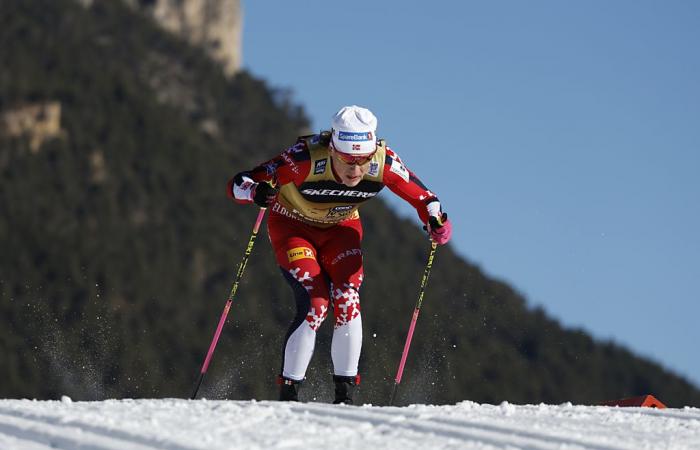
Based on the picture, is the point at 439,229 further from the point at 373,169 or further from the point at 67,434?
the point at 67,434

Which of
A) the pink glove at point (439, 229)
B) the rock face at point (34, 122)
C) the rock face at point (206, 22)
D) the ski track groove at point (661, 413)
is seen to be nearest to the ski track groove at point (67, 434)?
the ski track groove at point (661, 413)

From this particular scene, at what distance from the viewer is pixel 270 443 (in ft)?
17.3

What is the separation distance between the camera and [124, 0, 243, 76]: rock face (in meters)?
104

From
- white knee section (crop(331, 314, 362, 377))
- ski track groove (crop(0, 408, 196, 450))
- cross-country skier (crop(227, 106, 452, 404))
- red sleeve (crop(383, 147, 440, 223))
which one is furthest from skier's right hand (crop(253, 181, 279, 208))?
ski track groove (crop(0, 408, 196, 450))

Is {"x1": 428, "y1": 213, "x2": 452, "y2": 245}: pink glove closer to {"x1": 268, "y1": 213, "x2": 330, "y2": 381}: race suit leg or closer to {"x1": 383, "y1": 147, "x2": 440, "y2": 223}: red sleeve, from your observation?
{"x1": 383, "y1": 147, "x2": 440, "y2": 223}: red sleeve

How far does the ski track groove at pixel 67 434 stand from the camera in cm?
519

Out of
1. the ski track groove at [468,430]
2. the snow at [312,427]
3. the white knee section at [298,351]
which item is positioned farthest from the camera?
the white knee section at [298,351]

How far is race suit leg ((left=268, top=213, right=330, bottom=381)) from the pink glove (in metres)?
0.63

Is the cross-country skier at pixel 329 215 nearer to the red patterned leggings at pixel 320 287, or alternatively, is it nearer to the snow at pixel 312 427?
the red patterned leggings at pixel 320 287

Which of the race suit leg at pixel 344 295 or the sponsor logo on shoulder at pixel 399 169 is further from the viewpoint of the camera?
the sponsor logo on shoulder at pixel 399 169

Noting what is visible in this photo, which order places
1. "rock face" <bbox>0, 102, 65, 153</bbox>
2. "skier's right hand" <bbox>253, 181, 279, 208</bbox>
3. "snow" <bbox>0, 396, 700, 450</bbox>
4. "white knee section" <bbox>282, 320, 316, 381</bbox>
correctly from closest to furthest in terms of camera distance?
"snow" <bbox>0, 396, 700, 450</bbox> → "white knee section" <bbox>282, 320, 316, 381</bbox> → "skier's right hand" <bbox>253, 181, 279, 208</bbox> → "rock face" <bbox>0, 102, 65, 153</bbox>

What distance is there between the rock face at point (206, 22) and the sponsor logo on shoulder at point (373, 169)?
97018 millimetres

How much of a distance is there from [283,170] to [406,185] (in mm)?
658

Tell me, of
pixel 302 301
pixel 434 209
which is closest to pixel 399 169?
pixel 434 209
